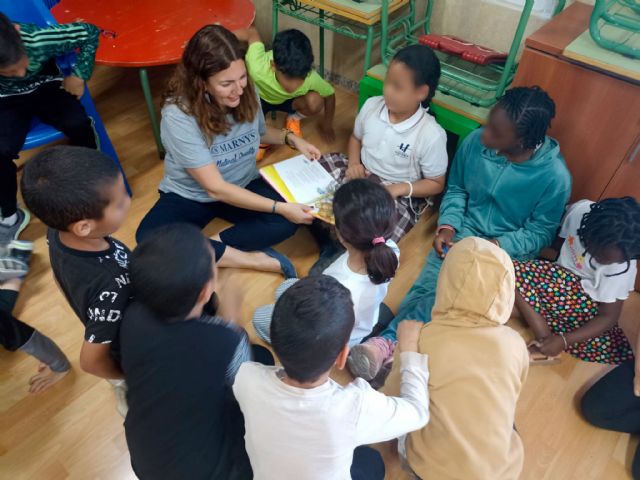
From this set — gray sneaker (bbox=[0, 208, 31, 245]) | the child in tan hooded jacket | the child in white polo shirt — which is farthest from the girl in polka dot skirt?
gray sneaker (bbox=[0, 208, 31, 245])

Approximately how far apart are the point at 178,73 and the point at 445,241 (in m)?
1.12

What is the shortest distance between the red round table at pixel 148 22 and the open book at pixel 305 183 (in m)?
0.75

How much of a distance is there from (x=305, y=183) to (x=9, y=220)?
1279 millimetres

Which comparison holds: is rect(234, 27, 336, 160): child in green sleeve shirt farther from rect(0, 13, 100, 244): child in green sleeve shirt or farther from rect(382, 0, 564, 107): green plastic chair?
rect(0, 13, 100, 244): child in green sleeve shirt

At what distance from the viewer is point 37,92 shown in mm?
1781

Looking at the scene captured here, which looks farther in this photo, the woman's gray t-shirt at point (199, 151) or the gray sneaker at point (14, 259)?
the gray sneaker at point (14, 259)

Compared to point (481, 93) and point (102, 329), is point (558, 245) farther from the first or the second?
point (102, 329)

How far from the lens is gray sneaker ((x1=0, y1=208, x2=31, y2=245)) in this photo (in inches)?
71.4

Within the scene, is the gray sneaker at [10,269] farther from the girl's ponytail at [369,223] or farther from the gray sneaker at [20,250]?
the girl's ponytail at [369,223]

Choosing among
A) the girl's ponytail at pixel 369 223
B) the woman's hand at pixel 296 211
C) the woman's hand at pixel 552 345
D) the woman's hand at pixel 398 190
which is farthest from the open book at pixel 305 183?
the woman's hand at pixel 552 345

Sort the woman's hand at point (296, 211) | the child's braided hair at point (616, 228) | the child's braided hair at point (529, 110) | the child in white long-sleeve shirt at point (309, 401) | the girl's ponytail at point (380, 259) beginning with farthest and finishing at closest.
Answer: the woman's hand at point (296, 211)
the child's braided hair at point (529, 110)
the child's braided hair at point (616, 228)
the girl's ponytail at point (380, 259)
the child in white long-sleeve shirt at point (309, 401)

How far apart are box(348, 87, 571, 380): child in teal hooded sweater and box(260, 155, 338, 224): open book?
0.45 metres

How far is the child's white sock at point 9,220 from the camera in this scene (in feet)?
5.97

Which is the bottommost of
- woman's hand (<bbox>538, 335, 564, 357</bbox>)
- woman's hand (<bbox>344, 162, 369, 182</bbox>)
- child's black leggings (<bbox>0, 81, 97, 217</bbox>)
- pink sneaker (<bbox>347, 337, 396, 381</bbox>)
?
woman's hand (<bbox>538, 335, 564, 357</bbox>)
